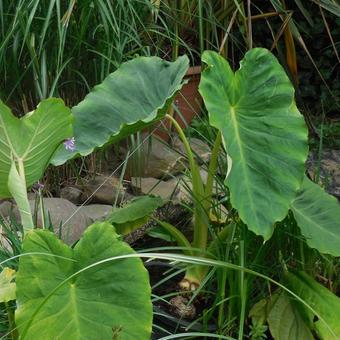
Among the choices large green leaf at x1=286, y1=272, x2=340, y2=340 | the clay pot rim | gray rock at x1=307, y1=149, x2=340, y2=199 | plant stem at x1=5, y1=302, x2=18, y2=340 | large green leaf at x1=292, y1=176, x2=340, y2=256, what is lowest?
gray rock at x1=307, y1=149, x2=340, y2=199

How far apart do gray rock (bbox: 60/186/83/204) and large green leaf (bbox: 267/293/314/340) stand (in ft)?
3.75

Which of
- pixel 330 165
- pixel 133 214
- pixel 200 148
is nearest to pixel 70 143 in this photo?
pixel 133 214

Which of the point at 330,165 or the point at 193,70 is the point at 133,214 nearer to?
the point at 193,70

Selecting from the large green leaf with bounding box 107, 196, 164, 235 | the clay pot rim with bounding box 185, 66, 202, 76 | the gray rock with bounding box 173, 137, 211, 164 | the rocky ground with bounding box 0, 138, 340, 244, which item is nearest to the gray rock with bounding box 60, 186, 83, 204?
the rocky ground with bounding box 0, 138, 340, 244

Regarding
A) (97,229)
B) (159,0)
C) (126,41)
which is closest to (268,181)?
(97,229)

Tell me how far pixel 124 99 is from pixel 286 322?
710 millimetres

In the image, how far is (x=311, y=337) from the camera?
5.67 feet

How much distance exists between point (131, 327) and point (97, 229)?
0.19 meters

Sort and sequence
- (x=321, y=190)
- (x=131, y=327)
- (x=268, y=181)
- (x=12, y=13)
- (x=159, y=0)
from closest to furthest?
(x=131, y=327) < (x=268, y=181) < (x=321, y=190) < (x=12, y=13) < (x=159, y=0)

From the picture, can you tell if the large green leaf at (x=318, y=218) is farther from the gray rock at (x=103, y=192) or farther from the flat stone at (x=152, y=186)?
the gray rock at (x=103, y=192)

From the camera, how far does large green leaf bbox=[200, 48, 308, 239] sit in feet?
5.01

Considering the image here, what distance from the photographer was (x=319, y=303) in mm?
1735

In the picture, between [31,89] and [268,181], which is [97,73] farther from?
[268,181]

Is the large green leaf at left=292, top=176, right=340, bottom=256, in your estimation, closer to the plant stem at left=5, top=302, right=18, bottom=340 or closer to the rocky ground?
the rocky ground
